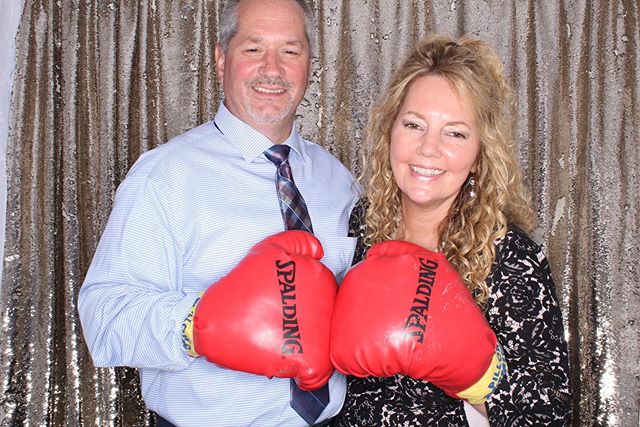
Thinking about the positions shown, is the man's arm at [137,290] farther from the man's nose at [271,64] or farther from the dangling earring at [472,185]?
the dangling earring at [472,185]

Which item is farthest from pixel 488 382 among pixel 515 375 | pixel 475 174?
pixel 475 174

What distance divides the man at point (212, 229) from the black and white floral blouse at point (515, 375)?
14 centimetres

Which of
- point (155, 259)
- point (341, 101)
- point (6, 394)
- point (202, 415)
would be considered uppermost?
point (341, 101)

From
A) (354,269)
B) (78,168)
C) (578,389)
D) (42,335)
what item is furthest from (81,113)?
(578,389)

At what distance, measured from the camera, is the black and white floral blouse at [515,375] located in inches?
47.5

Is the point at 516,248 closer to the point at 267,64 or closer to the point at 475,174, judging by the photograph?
the point at 475,174

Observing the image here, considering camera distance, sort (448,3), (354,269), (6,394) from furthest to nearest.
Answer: (448,3) < (6,394) < (354,269)

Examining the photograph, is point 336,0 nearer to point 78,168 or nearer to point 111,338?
point 78,168

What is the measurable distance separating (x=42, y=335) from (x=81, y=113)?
71cm

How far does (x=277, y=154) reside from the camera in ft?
5.06

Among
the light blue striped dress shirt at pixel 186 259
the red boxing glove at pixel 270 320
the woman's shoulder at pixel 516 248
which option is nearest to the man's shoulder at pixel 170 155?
the light blue striped dress shirt at pixel 186 259

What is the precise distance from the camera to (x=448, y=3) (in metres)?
2.23

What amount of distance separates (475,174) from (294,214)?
1.31 ft

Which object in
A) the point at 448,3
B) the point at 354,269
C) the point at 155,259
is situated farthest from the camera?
the point at 448,3
